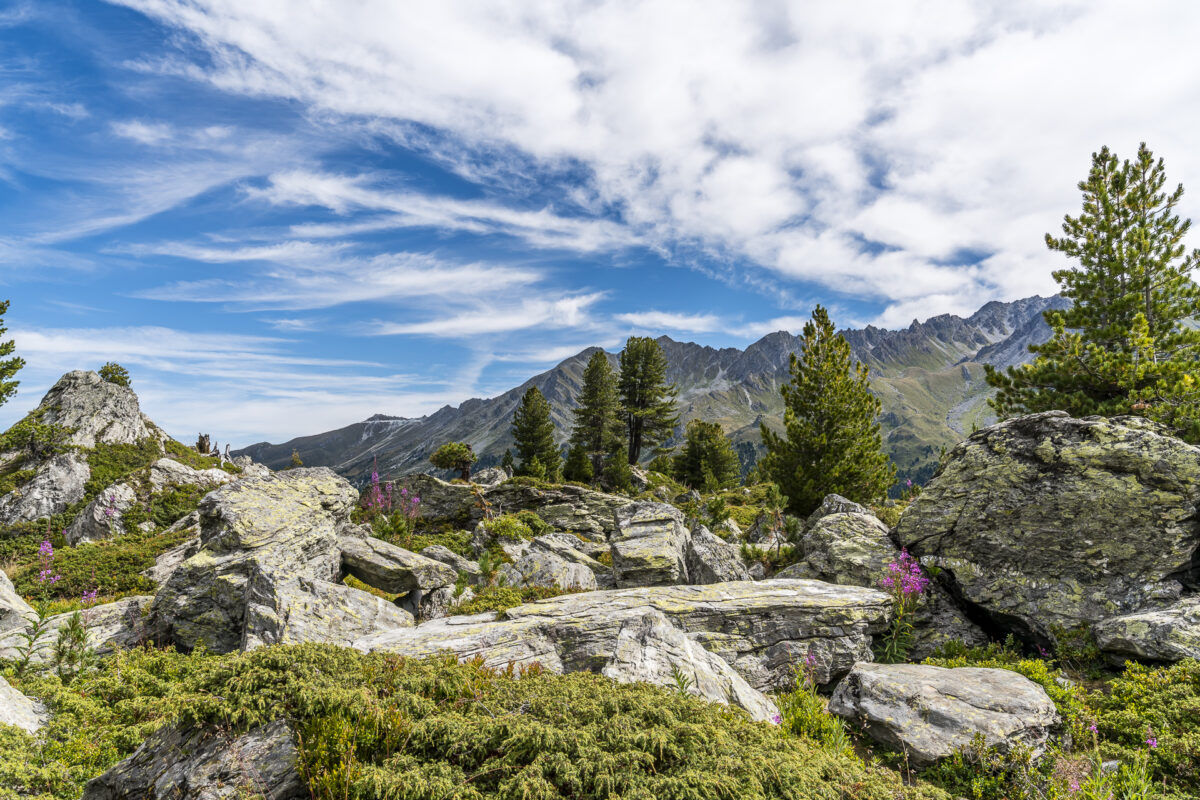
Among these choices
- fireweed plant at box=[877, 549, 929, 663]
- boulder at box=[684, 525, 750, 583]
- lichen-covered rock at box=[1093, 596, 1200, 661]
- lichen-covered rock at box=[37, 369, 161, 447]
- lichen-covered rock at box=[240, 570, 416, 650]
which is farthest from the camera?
lichen-covered rock at box=[37, 369, 161, 447]

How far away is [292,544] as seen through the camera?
13016mm

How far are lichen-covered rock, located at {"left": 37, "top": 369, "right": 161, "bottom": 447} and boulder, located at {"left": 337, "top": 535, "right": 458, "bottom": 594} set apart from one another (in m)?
30.4

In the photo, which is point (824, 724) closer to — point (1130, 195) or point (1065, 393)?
point (1065, 393)

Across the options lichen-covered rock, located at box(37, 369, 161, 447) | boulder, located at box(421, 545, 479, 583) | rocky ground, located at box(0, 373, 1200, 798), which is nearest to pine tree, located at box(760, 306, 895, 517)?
rocky ground, located at box(0, 373, 1200, 798)

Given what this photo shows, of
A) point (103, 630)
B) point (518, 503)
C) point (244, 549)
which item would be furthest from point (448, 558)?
point (518, 503)

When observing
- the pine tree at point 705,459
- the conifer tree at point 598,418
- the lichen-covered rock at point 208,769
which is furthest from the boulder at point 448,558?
the pine tree at point 705,459

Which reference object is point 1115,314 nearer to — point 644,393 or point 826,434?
point 826,434

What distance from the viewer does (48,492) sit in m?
25.5

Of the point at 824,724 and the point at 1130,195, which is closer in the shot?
the point at 824,724

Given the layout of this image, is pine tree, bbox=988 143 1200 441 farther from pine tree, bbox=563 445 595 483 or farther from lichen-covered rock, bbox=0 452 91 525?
lichen-covered rock, bbox=0 452 91 525

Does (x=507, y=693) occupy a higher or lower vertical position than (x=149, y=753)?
higher

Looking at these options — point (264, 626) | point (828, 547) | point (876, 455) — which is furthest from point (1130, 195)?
point (264, 626)

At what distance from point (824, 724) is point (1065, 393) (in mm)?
18954

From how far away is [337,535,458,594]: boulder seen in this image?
13.4 m
